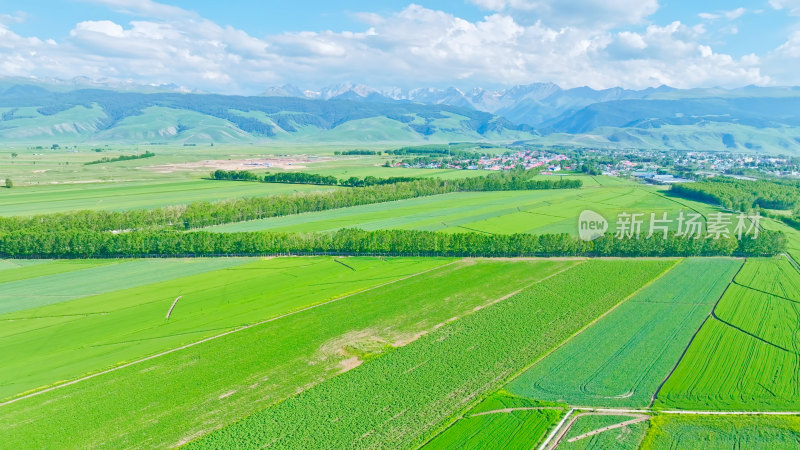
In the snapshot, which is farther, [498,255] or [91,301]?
[498,255]

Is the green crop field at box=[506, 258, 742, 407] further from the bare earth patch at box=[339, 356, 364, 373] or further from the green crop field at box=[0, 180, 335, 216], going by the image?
the green crop field at box=[0, 180, 335, 216]

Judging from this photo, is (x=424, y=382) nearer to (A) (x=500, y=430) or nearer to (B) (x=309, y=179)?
(A) (x=500, y=430)

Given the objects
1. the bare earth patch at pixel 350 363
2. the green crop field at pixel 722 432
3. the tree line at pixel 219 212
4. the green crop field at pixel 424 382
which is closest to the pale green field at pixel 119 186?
the tree line at pixel 219 212

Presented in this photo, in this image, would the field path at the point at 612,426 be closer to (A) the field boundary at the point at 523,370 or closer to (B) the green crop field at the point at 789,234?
(A) the field boundary at the point at 523,370

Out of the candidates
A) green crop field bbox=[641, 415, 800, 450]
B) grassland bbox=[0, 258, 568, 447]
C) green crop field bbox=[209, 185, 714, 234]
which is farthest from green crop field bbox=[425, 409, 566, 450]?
green crop field bbox=[209, 185, 714, 234]

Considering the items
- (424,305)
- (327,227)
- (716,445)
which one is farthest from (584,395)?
(327,227)

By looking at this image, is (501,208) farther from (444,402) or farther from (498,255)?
(444,402)
